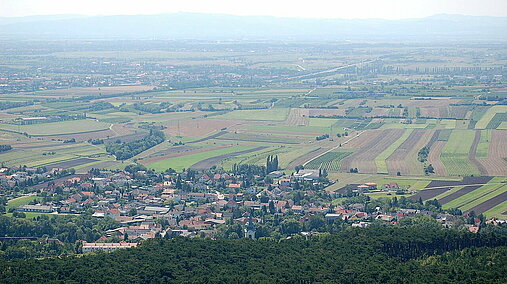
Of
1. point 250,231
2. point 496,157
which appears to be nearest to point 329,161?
point 496,157

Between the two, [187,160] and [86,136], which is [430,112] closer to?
[187,160]

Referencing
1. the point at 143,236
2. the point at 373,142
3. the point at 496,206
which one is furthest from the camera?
the point at 373,142

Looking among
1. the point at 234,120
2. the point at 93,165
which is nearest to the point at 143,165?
the point at 93,165

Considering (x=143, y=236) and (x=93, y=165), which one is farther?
(x=93, y=165)

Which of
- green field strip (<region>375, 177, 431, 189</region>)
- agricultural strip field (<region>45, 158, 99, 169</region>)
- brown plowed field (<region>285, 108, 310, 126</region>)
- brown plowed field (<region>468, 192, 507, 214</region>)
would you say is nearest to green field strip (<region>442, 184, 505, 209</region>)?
brown plowed field (<region>468, 192, 507, 214</region>)

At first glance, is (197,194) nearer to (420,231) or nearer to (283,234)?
(283,234)

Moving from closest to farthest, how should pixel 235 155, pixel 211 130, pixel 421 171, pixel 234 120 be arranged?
pixel 421 171 < pixel 235 155 < pixel 211 130 < pixel 234 120

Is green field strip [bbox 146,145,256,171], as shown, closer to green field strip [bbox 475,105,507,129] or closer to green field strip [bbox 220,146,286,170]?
green field strip [bbox 220,146,286,170]

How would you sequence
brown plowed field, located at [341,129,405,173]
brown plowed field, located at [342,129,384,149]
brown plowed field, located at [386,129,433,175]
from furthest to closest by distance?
brown plowed field, located at [342,129,384,149] < brown plowed field, located at [341,129,405,173] < brown plowed field, located at [386,129,433,175]
